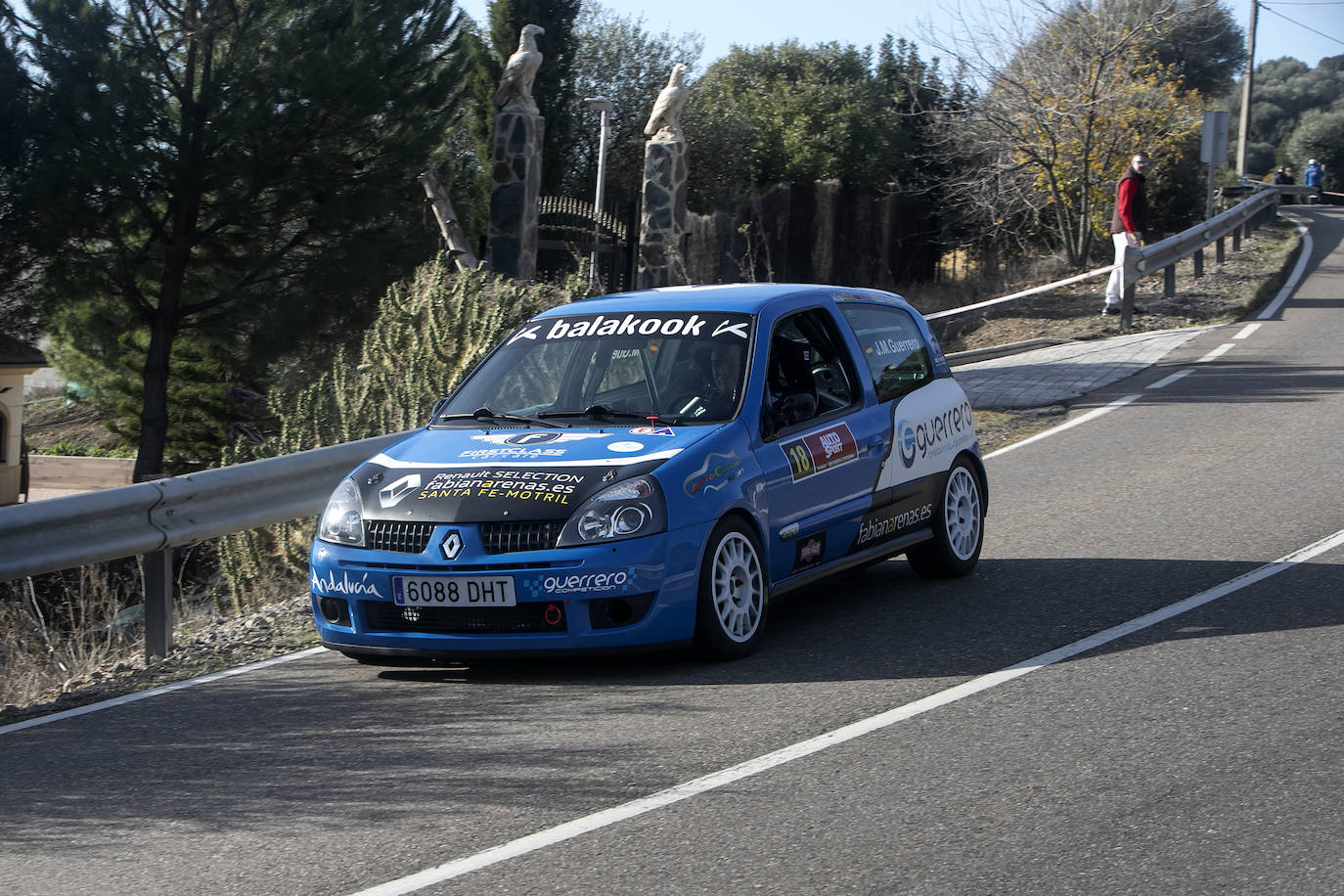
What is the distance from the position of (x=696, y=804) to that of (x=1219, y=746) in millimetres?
1902

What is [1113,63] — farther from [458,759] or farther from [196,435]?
[458,759]

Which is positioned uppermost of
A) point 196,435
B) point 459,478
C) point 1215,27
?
point 1215,27

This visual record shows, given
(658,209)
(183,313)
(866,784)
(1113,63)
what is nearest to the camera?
(866,784)

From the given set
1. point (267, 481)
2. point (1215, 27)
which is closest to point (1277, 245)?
point (267, 481)

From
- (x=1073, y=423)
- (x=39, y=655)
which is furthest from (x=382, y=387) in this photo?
(x=1073, y=423)

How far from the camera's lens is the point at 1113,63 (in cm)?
2700

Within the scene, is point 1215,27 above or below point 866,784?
above

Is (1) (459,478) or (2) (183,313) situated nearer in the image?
(1) (459,478)

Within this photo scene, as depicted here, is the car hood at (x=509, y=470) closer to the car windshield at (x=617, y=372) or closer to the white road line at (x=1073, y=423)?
the car windshield at (x=617, y=372)

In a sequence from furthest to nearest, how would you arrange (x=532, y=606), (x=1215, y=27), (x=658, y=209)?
(x=1215, y=27)
(x=658, y=209)
(x=532, y=606)

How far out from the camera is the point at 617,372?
25.0 ft

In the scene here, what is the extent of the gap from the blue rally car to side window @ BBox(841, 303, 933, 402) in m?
0.02

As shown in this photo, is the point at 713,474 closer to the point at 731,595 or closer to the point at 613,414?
the point at 731,595

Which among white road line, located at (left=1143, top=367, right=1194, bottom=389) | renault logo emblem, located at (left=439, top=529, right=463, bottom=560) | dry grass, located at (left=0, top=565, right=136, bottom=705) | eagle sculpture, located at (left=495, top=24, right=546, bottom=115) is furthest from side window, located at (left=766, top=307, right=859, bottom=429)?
eagle sculpture, located at (left=495, top=24, right=546, bottom=115)
